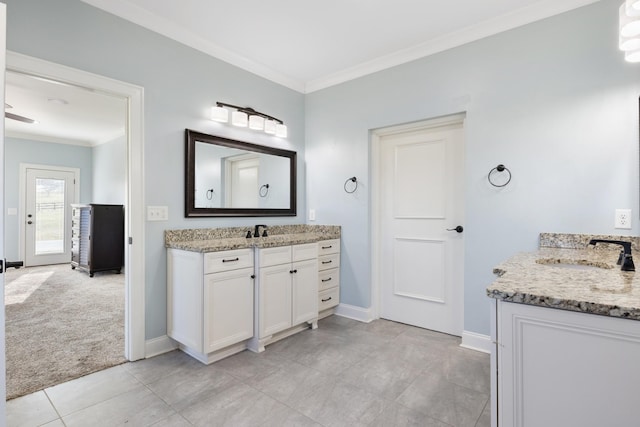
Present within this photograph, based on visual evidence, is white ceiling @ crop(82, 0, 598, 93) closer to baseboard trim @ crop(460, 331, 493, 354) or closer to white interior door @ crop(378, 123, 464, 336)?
white interior door @ crop(378, 123, 464, 336)

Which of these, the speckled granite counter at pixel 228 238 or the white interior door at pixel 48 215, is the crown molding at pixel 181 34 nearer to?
the speckled granite counter at pixel 228 238

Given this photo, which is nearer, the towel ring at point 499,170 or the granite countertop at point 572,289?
the granite countertop at point 572,289

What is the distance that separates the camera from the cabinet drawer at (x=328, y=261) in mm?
3258

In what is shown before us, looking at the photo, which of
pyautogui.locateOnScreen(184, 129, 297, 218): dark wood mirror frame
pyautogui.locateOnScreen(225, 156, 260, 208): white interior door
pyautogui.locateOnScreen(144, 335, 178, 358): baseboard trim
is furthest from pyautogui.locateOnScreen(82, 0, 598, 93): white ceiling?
pyautogui.locateOnScreen(144, 335, 178, 358): baseboard trim

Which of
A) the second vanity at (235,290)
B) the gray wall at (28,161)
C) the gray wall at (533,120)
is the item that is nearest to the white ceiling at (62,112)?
the gray wall at (28,161)

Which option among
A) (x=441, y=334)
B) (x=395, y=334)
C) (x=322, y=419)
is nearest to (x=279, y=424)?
(x=322, y=419)

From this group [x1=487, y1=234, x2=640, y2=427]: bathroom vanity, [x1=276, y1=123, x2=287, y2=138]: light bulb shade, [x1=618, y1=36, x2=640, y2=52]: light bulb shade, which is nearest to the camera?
[x1=487, y1=234, x2=640, y2=427]: bathroom vanity

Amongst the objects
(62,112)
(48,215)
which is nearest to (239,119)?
(62,112)

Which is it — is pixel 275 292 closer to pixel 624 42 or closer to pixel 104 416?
pixel 104 416

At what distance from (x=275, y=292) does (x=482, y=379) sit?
5.21 feet

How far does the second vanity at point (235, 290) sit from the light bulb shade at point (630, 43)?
232 cm

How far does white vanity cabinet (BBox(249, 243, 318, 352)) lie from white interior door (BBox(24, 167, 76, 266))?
610 cm

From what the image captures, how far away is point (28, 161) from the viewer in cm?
613

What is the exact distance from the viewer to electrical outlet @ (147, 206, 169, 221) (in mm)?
2443
